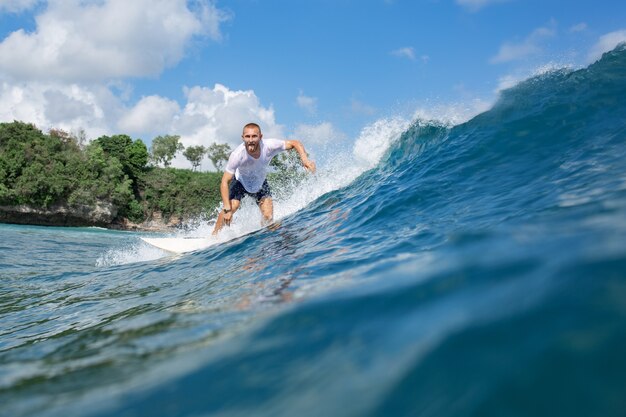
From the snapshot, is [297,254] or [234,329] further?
[297,254]

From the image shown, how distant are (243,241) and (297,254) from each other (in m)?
2.15

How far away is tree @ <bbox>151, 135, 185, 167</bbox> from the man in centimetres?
5855

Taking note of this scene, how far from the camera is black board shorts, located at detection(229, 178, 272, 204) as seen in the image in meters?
7.92

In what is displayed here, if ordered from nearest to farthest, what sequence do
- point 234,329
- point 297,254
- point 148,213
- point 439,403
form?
point 439,403 < point 234,329 < point 297,254 < point 148,213

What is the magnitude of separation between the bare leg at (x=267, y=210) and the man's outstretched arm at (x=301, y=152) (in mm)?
1082

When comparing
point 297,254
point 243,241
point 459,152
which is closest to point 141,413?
point 297,254

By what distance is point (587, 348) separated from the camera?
42.2 inches

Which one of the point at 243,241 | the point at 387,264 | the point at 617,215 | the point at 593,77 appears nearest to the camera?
the point at 617,215

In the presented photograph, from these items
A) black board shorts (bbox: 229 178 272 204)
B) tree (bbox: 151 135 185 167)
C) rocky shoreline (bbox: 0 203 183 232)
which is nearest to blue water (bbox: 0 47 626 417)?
black board shorts (bbox: 229 178 272 204)

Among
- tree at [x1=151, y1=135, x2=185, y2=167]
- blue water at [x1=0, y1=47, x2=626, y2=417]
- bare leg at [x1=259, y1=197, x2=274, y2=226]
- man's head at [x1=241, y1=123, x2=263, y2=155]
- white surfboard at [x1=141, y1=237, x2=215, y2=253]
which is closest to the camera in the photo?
blue water at [x1=0, y1=47, x2=626, y2=417]

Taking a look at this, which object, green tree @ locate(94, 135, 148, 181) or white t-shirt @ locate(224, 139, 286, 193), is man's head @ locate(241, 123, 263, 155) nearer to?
white t-shirt @ locate(224, 139, 286, 193)

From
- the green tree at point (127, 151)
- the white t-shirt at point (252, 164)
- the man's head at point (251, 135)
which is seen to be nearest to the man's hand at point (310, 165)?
the man's head at point (251, 135)

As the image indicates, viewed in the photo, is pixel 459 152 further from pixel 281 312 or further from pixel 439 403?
pixel 439 403

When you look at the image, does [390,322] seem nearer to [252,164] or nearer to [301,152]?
[301,152]
